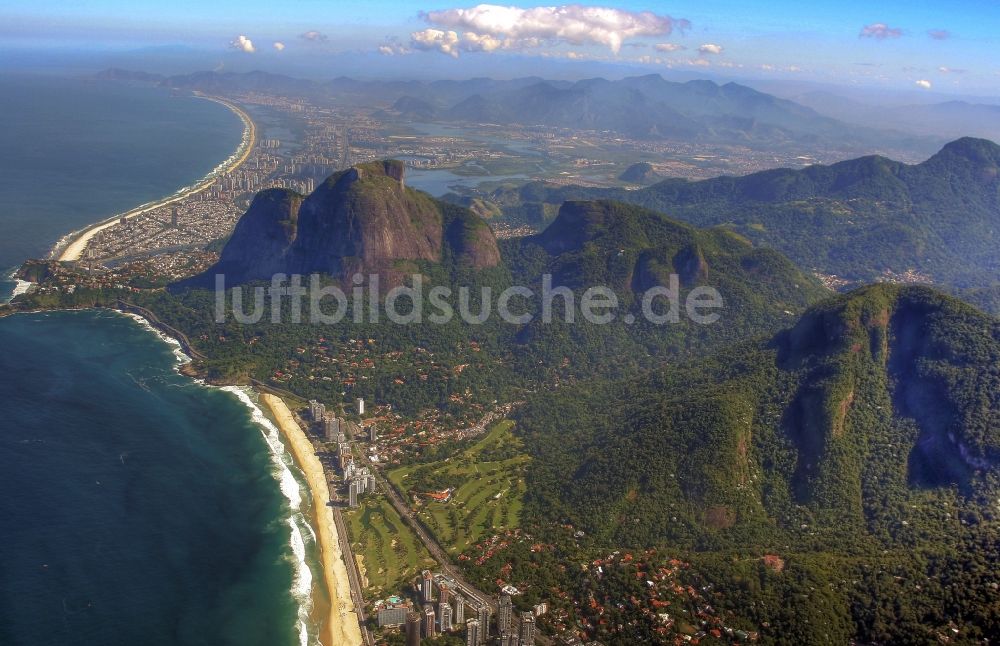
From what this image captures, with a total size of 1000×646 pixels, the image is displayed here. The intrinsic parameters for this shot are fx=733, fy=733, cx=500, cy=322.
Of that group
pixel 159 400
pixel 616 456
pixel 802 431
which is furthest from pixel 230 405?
pixel 802 431

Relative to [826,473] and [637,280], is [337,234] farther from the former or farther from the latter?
[826,473]

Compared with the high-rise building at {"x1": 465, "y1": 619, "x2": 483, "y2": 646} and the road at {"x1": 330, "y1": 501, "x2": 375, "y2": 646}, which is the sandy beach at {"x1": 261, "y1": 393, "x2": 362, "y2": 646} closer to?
the road at {"x1": 330, "y1": 501, "x2": 375, "y2": 646}

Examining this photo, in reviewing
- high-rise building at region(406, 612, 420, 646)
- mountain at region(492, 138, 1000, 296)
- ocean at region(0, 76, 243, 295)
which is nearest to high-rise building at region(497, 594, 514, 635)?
high-rise building at region(406, 612, 420, 646)

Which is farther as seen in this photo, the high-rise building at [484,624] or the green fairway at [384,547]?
the green fairway at [384,547]

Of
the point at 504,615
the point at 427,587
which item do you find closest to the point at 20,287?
the point at 427,587

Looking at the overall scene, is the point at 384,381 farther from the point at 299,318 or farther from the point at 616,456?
the point at 616,456

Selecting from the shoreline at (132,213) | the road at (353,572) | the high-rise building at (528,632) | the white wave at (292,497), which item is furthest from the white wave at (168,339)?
the high-rise building at (528,632)

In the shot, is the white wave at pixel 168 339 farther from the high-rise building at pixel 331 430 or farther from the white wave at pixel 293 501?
the high-rise building at pixel 331 430
